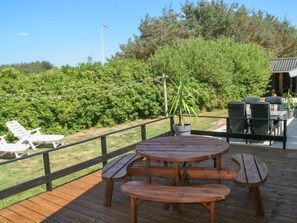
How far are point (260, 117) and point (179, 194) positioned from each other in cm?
439

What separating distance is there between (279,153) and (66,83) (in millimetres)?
7353

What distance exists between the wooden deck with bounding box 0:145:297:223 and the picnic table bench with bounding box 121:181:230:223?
47 cm

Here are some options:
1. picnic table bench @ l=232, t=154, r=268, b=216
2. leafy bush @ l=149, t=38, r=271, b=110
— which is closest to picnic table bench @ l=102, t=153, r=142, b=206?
picnic table bench @ l=232, t=154, r=268, b=216

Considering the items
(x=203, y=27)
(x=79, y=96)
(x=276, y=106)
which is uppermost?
(x=203, y=27)

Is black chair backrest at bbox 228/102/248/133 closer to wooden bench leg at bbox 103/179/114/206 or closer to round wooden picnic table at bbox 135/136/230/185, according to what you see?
round wooden picnic table at bbox 135/136/230/185

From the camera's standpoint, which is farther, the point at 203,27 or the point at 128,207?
the point at 203,27

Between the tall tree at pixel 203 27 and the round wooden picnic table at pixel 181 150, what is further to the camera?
the tall tree at pixel 203 27

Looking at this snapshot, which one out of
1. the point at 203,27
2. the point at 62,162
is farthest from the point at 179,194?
the point at 203,27

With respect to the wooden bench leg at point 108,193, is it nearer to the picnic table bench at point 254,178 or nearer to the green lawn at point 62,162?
the picnic table bench at point 254,178

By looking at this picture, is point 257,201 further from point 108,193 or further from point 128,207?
point 108,193

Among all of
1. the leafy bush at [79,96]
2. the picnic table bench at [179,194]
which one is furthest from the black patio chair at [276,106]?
the picnic table bench at [179,194]

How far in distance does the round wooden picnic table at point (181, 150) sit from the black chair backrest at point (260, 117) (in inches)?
112

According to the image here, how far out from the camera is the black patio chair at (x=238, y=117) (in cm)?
636

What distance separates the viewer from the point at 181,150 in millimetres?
3289
